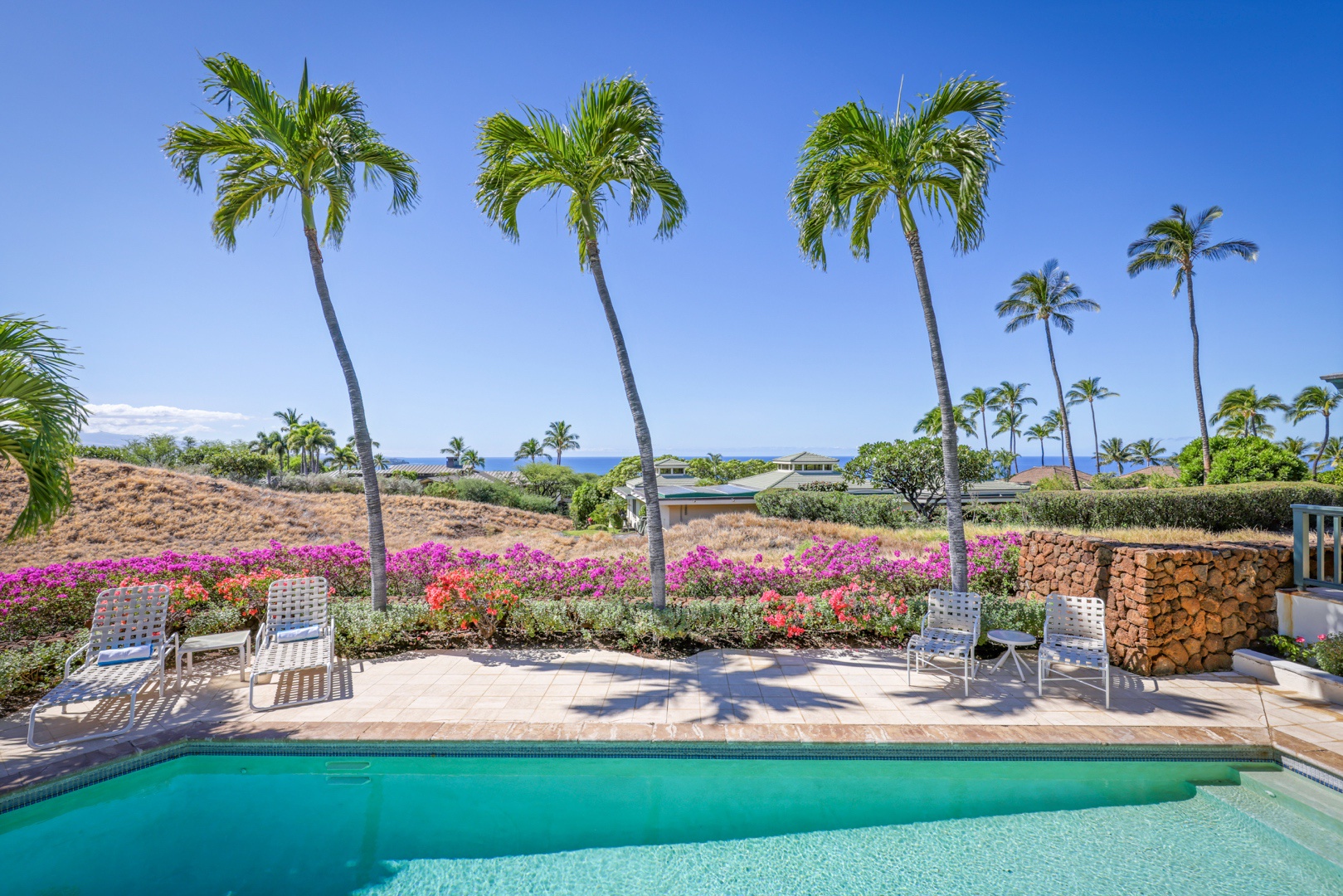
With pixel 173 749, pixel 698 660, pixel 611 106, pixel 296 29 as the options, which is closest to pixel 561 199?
pixel 611 106

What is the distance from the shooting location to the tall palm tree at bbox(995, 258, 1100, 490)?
1049 inches

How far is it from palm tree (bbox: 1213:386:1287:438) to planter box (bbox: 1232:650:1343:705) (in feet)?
143

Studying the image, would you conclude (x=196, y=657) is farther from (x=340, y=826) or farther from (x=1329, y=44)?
(x=1329, y=44)

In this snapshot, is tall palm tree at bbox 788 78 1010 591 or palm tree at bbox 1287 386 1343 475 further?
palm tree at bbox 1287 386 1343 475

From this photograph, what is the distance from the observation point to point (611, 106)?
6.75 metres

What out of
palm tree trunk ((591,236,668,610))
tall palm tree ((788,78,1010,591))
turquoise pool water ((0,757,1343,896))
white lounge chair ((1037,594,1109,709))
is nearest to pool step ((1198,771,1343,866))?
turquoise pool water ((0,757,1343,896))

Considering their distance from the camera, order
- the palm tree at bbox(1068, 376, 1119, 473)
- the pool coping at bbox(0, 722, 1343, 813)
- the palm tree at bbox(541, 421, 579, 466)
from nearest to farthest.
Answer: the pool coping at bbox(0, 722, 1343, 813), the palm tree at bbox(1068, 376, 1119, 473), the palm tree at bbox(541, 421, 579, 466)

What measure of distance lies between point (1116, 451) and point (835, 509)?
59.0 m

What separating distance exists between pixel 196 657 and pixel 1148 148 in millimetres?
17120

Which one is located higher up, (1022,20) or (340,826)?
(1022,20)

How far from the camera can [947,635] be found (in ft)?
19.6

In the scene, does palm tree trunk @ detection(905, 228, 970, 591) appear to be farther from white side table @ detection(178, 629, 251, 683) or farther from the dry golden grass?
the dry golden grass

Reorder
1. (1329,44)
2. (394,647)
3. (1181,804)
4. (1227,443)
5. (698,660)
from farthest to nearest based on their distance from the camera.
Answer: (1227,443)
(1329,44)
(394,647)
(698,660)
(1181,804)

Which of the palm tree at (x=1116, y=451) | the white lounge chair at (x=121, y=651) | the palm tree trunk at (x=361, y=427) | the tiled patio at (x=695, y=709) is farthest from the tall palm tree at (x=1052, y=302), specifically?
the palm tree at (x=1116, y=451)
